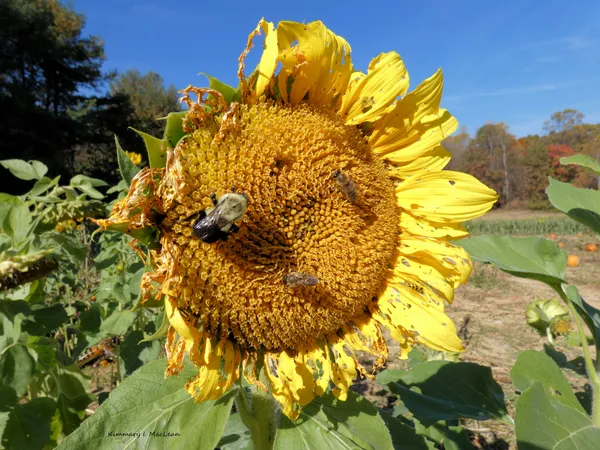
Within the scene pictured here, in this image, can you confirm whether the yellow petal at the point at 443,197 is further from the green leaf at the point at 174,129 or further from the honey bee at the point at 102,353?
the honey bee at the point at 102,353

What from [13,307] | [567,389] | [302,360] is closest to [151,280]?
[302,360]

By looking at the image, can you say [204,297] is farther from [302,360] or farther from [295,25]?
[295,25]

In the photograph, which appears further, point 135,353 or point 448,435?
point 135,353

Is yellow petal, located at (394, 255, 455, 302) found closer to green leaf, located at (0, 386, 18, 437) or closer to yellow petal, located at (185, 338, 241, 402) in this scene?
yellow petal, located at (185, 338, 241, 402)

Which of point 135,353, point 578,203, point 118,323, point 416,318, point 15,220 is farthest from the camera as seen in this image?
point 118,323

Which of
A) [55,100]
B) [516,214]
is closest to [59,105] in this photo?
[55,100]

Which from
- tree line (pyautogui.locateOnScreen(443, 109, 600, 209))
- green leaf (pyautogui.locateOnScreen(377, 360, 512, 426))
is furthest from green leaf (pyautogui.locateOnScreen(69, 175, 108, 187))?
tree line (pyautogui.locateOnScreen(443, 109, 600, 209))

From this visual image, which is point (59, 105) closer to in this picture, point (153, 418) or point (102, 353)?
point (102, 353)
